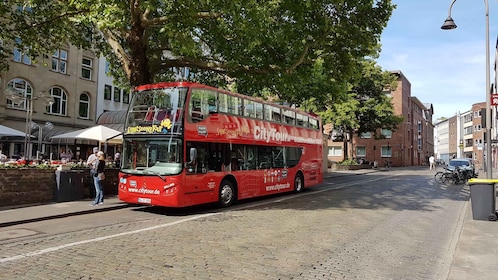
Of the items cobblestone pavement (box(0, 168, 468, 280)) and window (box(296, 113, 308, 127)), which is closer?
cobblestone pavement (box(0, 168, 468, 280))

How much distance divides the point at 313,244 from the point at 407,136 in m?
67.8

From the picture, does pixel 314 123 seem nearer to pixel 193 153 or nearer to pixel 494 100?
pixel 494 100

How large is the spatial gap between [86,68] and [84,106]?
339cm

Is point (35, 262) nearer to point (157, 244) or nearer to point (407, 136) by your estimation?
point (157, 244)

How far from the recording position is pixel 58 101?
103ft

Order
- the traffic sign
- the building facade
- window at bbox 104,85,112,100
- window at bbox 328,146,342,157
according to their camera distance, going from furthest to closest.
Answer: window at bbox 328,146,342,157 < window at bbox 104,85,112,100 < the building facade < the traffic sign

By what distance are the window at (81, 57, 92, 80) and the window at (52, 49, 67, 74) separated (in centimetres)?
186

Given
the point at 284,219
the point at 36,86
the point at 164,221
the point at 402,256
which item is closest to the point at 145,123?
the point at 164,221

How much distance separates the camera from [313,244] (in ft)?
24.6

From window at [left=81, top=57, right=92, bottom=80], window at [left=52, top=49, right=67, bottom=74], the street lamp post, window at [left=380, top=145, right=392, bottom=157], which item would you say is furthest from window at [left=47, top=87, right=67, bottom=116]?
window at [left=380, top=145, right=392, bottom=157]

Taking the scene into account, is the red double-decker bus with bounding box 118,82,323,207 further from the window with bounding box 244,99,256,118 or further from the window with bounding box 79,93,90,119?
the window with bounding box 79,93,90,119

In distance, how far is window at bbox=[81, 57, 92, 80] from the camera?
33.9m

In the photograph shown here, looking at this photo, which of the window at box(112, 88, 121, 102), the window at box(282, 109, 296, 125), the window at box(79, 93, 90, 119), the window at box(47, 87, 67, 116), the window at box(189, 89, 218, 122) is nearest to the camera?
the window at box(189, 89, 218, 122)

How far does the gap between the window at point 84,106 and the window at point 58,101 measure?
180 cm
